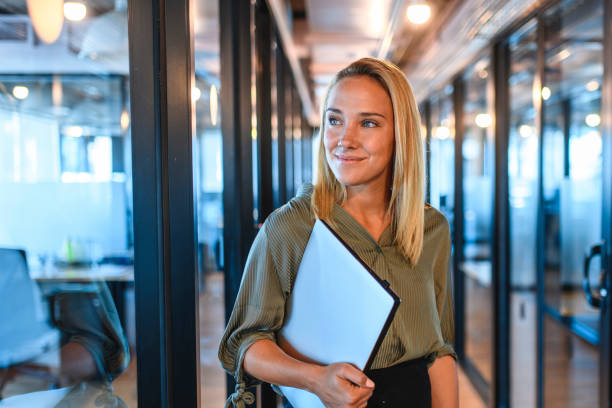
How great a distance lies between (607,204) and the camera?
1.95 m

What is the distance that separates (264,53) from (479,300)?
3.98m

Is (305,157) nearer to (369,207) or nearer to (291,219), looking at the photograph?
(369,207)

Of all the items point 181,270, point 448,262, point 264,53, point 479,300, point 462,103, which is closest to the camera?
point 181,270

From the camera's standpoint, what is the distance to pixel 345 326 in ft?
2.96

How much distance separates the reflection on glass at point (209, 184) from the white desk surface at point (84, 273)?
0.23m

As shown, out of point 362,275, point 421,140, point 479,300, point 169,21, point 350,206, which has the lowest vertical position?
point 479,300

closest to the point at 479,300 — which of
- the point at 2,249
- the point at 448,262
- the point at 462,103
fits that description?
the point at 462,103

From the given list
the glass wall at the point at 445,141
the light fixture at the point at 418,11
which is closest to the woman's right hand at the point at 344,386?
the light fixture at the point at 418,11

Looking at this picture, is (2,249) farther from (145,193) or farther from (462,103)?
(462,103)

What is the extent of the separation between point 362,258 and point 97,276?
0.75 meters

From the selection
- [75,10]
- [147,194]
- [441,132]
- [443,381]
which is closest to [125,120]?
[147,194]

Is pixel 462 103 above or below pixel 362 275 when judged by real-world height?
above

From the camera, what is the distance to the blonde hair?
1.11 m

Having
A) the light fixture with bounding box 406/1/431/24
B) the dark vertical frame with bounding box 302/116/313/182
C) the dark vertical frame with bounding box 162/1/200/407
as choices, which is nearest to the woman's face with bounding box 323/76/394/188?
the dark vertical frame with bounding box 162/1/200/407
